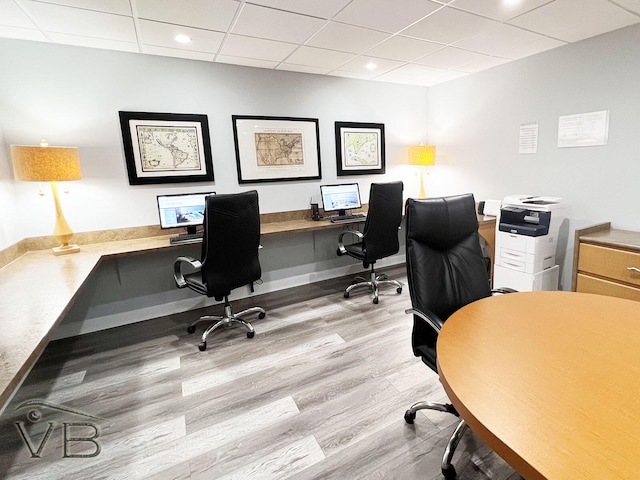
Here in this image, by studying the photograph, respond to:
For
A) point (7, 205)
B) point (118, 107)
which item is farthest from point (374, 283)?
point (7, 205)

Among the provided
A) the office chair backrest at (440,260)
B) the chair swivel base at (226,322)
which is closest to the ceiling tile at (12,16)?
the chair swivel base at (226,322)

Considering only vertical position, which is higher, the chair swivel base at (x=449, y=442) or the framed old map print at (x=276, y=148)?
the framed old map print at (x=276, y=148)

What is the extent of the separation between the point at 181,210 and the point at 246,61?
5.21 ft

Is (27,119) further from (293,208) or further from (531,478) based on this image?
(531,478)

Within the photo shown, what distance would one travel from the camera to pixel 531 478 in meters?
0.64

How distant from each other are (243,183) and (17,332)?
2.42m

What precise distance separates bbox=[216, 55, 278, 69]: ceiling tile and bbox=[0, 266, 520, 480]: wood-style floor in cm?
253

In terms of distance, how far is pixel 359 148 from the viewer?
406 cm

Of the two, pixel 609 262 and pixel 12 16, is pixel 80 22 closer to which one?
pixel 12 16

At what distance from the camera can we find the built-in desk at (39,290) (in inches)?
43.3

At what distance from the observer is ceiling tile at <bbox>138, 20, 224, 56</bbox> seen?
7.62 feet

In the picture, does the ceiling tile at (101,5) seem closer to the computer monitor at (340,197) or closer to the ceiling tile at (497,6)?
the ceiling tile at (497,6)

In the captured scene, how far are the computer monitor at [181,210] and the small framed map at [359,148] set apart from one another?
176 centimetres

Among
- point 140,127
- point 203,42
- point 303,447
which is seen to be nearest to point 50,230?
point 140,127
